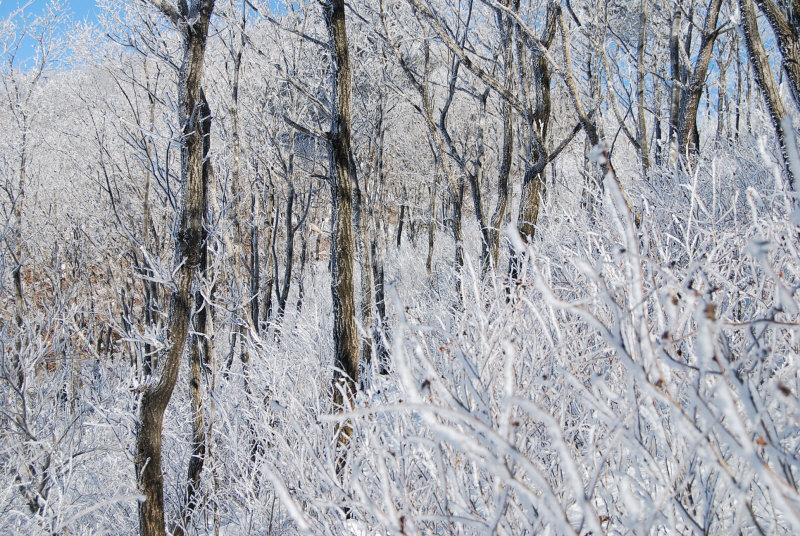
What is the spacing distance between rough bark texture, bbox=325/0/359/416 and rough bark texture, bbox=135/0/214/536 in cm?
110

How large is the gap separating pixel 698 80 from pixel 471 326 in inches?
178

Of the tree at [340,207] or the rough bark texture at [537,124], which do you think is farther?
the rough bark texture at [537,124]

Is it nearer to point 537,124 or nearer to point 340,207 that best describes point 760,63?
point 537,124

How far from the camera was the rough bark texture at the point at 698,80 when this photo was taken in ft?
18.5

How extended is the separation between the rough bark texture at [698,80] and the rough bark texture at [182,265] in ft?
16.9

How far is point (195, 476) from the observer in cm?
563

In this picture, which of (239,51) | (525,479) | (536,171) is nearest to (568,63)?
(536,171)

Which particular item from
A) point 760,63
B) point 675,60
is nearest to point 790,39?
point 760,63

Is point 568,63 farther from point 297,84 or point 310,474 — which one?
point 310,474

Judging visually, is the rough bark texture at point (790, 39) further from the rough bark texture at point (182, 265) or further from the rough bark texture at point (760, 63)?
the rough bark texture at point (182, 265)

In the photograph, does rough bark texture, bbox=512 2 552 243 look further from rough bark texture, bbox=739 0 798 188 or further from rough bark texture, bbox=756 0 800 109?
rough bark texture, bbox=756 0 800 109

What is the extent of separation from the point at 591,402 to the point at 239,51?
8.17 m

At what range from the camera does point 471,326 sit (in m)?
3.38

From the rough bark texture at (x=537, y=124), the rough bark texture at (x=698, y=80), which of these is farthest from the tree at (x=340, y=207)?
the rough bark texture at (x=698, y=80)
